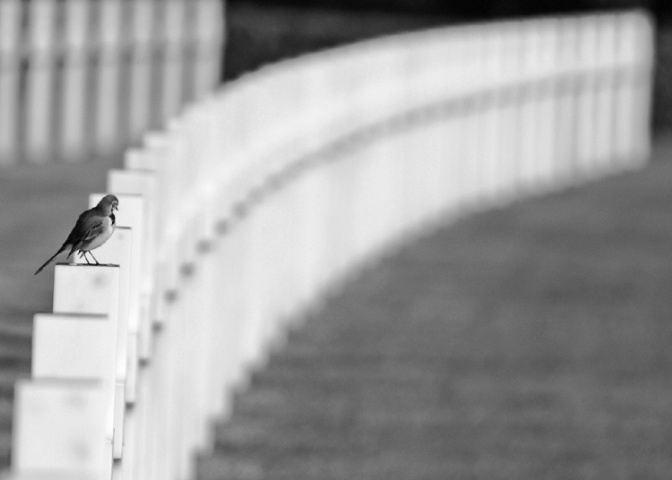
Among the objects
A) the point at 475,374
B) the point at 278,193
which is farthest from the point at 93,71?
the point at 475,374

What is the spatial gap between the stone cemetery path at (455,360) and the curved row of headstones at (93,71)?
0.72 meters

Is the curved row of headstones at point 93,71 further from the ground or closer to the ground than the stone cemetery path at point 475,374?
further from the ground

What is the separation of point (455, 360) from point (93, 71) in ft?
21.1

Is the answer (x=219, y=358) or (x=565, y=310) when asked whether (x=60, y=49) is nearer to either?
(x=565, y=310)

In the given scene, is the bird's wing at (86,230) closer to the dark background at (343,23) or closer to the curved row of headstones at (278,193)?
the curved row of headstones at (278,193)

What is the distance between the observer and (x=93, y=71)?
1366 cm

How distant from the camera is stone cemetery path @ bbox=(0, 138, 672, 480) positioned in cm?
607

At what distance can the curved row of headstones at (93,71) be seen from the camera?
486 inches

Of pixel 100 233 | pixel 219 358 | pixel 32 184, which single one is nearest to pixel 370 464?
pixel 219 358

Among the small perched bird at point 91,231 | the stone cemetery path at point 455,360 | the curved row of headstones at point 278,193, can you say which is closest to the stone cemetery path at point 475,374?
the stone cemetery path at point 455,360

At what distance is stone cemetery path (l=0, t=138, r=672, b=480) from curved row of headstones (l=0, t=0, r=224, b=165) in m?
0.72

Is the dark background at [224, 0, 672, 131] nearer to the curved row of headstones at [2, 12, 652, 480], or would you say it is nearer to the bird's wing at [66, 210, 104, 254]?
the curved row of headstones at [2, 12, 652, 480]

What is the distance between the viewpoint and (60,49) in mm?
12875

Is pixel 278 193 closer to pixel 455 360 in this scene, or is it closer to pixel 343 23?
pixel 455 360
